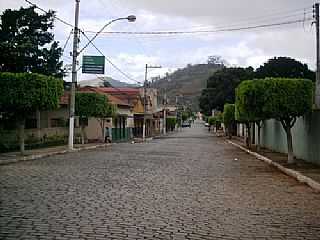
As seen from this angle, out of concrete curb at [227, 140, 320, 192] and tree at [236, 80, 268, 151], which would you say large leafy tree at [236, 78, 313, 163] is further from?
concrete curb at [227, 140, 320, 192]

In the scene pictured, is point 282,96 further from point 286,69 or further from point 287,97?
point 286,69

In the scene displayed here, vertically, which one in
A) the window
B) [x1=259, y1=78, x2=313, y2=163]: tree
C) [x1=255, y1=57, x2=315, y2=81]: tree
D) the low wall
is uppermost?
[x1=255, y1=57, x2=315, y2=81]: tree

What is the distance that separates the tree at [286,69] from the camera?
59531 millimetres

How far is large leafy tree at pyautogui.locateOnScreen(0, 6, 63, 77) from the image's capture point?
124ft

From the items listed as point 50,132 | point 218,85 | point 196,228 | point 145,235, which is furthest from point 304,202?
point 218,85

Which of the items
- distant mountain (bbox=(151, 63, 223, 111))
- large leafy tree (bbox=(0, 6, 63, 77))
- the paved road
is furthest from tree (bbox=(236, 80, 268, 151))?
distant mountain (bbox=(151, 63, 223, 111))

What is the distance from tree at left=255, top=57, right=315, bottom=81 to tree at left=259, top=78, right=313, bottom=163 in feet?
126

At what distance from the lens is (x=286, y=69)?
6031 cm

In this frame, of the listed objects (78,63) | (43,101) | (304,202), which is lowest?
(304,202)

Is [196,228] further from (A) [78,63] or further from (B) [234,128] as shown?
(B) [234,128]

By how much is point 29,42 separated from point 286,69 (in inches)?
1231

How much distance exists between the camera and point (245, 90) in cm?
2234

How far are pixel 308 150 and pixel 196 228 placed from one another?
15661mm

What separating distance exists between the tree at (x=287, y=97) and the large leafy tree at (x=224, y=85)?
49.5 metres
